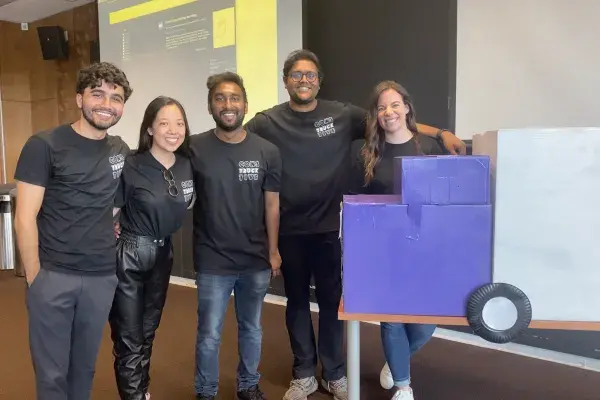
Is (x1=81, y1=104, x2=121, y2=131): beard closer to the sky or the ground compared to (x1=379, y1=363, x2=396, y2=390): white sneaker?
closer to the sky

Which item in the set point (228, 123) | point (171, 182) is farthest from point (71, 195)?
point (228, 123)

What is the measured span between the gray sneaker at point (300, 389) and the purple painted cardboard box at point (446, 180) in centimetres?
127

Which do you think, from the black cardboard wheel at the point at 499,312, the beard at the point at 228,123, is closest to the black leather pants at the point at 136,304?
the beard at the point at 228,123

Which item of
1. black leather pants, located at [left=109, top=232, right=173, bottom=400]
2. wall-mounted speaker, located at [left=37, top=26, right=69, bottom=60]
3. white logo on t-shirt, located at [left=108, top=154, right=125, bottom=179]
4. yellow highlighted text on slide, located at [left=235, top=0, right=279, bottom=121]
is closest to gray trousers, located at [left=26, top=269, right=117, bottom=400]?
black leather pants, located at [left=109, top=232, right=173, bottom=400]

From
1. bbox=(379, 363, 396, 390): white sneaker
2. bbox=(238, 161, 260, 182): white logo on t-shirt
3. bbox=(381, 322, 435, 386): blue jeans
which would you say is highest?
bbox=(238, 161, 260, 182): white logo on t-shirt

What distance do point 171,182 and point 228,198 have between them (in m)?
0.24

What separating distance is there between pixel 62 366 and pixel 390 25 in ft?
8.43

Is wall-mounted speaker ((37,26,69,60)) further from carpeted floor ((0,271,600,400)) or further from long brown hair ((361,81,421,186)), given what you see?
long brown hair ((361,81,421,186))

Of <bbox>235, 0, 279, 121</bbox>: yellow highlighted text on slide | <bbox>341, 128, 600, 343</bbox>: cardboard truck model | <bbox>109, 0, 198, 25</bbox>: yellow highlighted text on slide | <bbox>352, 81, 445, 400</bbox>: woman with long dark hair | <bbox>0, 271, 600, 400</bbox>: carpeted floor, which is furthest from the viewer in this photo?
<bbox>109, 0, 198, 25</bbox>: yellow highlighted text on slide

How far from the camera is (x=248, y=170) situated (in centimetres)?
217

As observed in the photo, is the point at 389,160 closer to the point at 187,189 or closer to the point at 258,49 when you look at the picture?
the point at 187,189

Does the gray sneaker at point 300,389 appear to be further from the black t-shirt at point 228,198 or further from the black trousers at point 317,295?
the black t-shirt at point 228,198

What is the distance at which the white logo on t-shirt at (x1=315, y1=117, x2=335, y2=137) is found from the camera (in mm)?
2357

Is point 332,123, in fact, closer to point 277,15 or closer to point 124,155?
point 124,155
